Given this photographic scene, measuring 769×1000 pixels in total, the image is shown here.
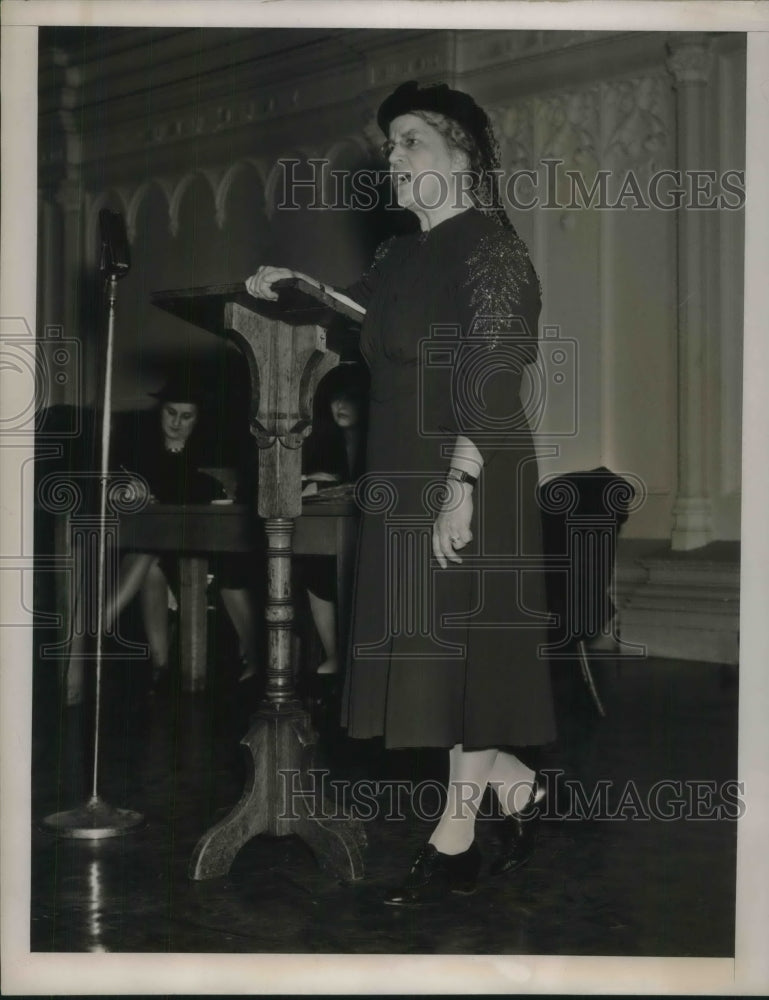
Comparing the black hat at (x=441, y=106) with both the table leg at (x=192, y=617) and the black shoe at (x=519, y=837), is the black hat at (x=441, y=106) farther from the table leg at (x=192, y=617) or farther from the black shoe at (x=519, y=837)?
the table leg at (x=192, y=617)

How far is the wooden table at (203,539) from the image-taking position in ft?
11.1

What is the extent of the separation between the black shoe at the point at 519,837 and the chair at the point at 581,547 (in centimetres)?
199

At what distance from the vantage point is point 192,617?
4.76m

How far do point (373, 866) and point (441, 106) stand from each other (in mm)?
1685

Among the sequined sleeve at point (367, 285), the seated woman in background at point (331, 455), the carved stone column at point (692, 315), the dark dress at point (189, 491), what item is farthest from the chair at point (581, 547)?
the sequined sleeve at point (367, 285)

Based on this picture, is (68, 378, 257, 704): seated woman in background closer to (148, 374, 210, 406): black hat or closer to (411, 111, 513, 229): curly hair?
(148, 374, 210, 406): black hat

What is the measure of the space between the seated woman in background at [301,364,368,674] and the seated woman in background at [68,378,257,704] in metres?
0.42

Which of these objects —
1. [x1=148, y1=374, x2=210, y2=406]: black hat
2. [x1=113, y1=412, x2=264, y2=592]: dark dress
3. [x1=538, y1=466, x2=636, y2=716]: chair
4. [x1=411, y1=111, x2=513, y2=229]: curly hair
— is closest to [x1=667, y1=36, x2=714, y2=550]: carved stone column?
[x1=538, y1=466, x2=636, y2=716]: chair

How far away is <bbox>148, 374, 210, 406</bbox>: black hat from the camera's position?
23.1 feet

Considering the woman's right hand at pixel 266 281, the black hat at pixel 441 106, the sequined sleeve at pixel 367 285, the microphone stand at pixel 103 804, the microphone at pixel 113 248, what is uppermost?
the black hat at pixel 441 106

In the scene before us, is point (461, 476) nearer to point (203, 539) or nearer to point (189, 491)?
point (203, 539)

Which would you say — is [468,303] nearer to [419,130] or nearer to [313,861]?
[419,130]

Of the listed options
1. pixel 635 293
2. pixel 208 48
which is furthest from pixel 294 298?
pixel 208 48

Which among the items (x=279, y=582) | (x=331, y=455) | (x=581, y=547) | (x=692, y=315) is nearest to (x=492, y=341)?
(x=279, y=582)
